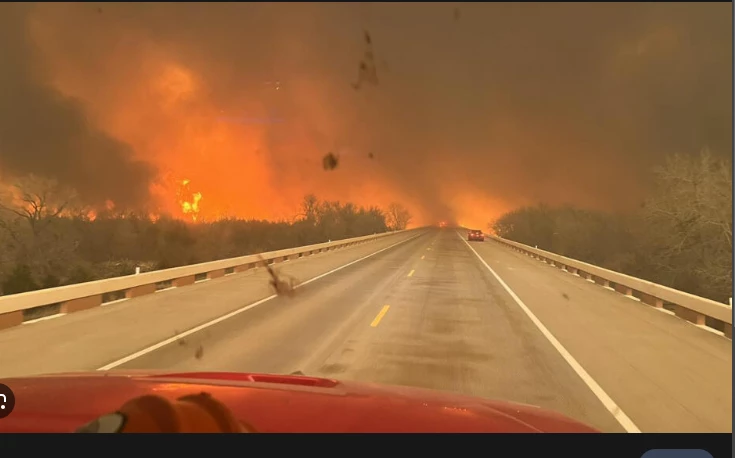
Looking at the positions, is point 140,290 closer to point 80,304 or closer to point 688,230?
point 80,304

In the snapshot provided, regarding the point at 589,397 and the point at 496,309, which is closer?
the point at 589,397

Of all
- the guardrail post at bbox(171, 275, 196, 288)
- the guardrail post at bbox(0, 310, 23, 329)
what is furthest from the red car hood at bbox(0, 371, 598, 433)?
the guardrail post at bbox(171, 275, 196, 288)

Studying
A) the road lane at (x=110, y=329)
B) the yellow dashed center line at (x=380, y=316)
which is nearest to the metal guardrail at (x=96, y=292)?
the road lane at (x=110, y=329)

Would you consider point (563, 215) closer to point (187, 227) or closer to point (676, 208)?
point (676, 208)

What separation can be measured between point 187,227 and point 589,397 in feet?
105

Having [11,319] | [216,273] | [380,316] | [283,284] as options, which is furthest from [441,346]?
[216,273]

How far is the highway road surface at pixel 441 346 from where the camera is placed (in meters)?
6.74

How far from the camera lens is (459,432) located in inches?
125

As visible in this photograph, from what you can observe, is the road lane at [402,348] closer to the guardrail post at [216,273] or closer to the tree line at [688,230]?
the guardrail post at [216,273]

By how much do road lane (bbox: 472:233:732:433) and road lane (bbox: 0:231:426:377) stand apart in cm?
700

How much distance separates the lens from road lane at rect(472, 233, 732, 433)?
19.8 feet

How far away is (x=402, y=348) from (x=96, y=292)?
8215 mm
